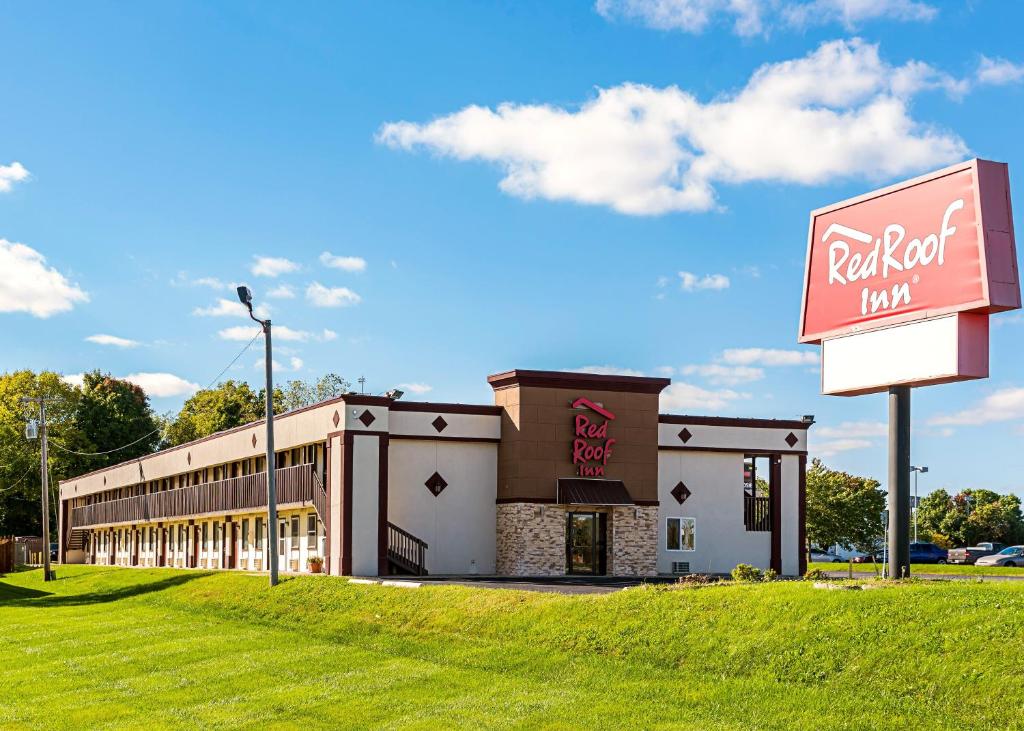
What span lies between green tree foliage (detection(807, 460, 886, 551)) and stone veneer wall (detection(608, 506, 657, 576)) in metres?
27.2

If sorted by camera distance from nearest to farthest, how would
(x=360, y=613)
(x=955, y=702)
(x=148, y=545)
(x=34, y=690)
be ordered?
(x=955, y=702), (x=34, y=690), (x=360, y=613), (x=148, y=545)

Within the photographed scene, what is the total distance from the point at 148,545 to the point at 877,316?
172ft

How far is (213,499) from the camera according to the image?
47.7m

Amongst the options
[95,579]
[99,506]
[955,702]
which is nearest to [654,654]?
[955,702]

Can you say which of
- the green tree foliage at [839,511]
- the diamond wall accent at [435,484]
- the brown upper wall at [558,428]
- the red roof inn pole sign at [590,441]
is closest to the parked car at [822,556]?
the green tree foliage at [839,511]

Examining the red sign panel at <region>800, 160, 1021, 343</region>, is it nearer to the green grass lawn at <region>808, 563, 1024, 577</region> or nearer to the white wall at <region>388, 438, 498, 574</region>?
the white wall at <region>388, 438, 498, 574</region>

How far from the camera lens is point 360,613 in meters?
24.7

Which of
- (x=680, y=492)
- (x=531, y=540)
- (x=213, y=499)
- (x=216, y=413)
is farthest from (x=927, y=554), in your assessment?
(x=216, y=413)

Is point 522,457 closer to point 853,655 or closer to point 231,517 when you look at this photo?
point 231,517

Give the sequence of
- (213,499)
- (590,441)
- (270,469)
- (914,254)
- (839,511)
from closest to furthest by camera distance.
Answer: (914,254) → (270,469) → (590,441) → (213,499) → (839,511)

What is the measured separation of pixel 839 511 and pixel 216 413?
51901 millimetres

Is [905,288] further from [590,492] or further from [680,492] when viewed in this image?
[680,492]

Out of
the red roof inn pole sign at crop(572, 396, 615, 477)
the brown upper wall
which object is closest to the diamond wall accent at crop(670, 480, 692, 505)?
the brown upper wall

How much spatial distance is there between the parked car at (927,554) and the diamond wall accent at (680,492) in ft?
74.2
